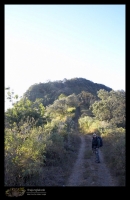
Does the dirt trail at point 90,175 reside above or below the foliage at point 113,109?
below

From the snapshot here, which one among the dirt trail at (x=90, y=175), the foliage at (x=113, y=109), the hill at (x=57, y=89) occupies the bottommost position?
the dirt trail at (x=90, y=175)

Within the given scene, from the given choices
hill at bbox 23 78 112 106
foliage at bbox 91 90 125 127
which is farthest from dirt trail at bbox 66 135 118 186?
hill at bbox 23 78 112 106

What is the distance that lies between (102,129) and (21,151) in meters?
15.3

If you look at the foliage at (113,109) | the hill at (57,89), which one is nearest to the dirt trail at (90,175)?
the foliage at (113,109)

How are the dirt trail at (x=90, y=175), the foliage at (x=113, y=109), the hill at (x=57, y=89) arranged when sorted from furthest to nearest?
the hill at (x=57, y=89) → the foliage at (x=113, y=109) → the dirt trail at (x=90, y=175)

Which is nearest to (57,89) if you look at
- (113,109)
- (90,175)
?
(113,109)

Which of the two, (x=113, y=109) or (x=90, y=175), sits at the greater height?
(x=113, y=109)

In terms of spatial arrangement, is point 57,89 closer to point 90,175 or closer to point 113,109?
point 113,109

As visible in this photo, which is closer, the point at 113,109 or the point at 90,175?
the point at 90,175

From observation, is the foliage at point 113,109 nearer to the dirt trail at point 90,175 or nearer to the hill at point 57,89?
the dirt trail at point 90,175

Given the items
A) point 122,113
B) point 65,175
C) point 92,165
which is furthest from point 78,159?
point 122,113

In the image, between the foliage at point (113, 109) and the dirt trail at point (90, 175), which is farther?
the foliage at point (113, 109)

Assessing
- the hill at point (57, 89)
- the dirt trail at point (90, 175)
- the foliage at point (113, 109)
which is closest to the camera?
the dirt trail at point (90, 175)
